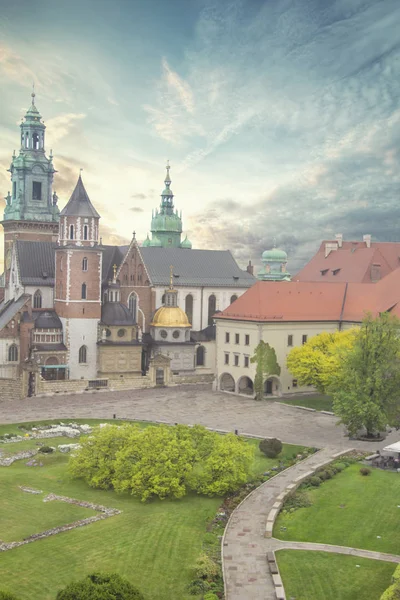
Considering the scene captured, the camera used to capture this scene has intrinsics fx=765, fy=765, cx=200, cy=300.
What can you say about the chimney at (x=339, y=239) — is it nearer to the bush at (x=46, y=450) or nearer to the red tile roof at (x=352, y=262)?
the red tile roof at (x=352, y=262)

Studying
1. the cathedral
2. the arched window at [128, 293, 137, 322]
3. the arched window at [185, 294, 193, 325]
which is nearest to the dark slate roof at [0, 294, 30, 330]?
the cathedral

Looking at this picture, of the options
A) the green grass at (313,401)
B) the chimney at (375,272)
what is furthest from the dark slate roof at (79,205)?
the chimney at (375,272)

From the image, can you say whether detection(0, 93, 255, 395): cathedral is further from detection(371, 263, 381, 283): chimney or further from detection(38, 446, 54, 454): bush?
detection(38, 446, 54, 454): bush

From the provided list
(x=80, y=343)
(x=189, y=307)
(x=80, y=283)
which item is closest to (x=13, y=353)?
(x=80, y=343)

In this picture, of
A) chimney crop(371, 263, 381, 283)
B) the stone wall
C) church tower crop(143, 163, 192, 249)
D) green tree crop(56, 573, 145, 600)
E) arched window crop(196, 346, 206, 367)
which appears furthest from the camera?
church tower crop(143, 163, 192, 249)

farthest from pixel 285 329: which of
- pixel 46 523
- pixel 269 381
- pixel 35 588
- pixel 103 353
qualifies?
pixel 35 588

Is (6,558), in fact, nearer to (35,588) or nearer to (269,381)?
(35,588)

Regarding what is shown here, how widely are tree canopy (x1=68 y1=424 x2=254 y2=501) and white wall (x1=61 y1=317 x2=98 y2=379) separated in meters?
36.3

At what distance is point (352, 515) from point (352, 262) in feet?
196

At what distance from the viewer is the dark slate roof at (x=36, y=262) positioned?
8788cm

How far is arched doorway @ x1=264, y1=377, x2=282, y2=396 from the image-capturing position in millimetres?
76812

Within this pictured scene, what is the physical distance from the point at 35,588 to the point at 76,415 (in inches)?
1393

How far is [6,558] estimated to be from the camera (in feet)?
109

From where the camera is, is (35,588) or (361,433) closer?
(35,588)
